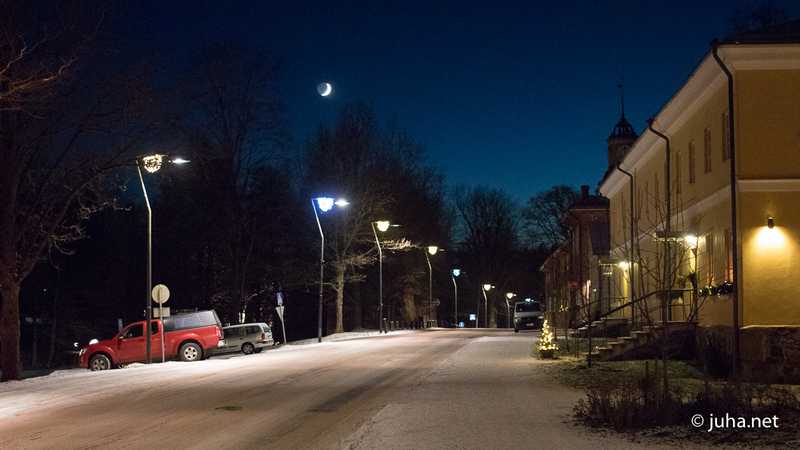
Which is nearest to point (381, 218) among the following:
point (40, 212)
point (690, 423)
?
point (40, 212)

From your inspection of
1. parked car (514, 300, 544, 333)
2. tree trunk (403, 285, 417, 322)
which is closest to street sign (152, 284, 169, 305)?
parked car (514, 300, 544, 333)

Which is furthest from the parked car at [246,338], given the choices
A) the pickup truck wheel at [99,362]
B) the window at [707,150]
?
the window at [707,150]

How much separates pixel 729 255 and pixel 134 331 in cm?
2348

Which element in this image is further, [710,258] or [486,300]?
[486,300]

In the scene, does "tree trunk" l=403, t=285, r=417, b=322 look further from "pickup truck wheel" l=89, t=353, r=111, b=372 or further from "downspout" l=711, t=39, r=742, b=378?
"downspout" l=711, t=39, r=742, b=378

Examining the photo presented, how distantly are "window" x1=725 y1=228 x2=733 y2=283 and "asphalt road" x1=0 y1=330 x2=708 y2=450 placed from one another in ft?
17.3

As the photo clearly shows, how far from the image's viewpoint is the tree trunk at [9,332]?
2767 cm

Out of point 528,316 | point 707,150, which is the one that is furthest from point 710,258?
point 528,316

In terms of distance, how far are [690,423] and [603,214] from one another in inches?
1949

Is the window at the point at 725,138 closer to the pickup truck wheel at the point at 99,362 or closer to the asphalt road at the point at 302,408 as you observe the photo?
the asphalt road at the point at 302,408

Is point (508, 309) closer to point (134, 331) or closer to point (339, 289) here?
point (339, 289)

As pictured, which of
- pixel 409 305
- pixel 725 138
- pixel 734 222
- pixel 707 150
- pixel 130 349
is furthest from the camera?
pixel 409 305

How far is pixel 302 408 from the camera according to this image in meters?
16.5

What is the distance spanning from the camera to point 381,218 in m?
60.7
